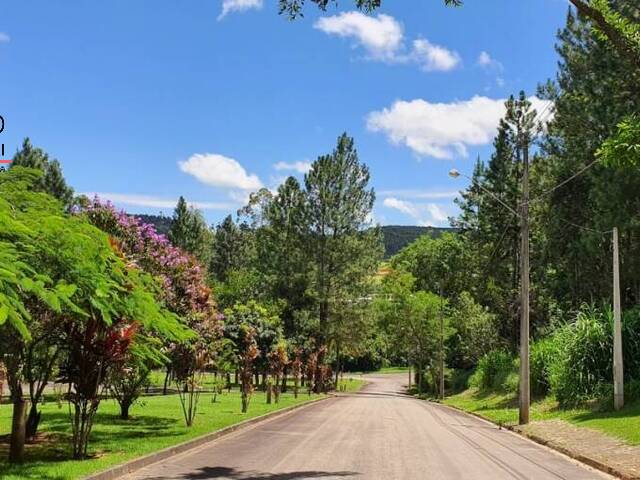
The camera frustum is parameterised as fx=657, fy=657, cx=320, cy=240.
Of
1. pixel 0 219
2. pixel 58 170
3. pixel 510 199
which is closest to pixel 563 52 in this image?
pixel 510 199

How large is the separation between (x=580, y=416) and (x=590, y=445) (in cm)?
529

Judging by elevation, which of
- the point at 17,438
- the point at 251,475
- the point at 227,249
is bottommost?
the point at 251,475

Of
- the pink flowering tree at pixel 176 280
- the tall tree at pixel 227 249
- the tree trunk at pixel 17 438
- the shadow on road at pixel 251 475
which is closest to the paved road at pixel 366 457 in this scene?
the shadow on road at pixel 251 475

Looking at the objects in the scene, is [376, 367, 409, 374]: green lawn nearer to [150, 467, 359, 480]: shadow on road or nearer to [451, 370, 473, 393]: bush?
[451, 370, 473, 393]: bush

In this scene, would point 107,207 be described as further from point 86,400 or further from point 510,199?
point 510,199

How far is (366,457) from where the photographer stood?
12.6m

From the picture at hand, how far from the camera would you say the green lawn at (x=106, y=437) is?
10.1 metres

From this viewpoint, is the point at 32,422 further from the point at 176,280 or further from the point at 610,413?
the point at 610,413

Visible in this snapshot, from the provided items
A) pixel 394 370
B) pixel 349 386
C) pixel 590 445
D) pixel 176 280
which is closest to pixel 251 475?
pixel 590 445

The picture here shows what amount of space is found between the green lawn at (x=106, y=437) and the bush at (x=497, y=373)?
1724 centimetres

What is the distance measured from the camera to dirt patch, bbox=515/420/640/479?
39.2ft

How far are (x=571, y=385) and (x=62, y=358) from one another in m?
16.4

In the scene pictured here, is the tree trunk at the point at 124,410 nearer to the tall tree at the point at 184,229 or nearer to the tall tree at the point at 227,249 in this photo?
the tall tree at the point at 184,229

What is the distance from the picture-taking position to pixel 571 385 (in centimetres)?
2233
